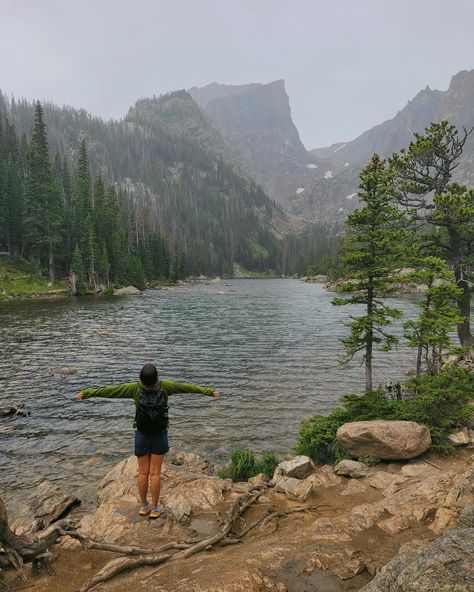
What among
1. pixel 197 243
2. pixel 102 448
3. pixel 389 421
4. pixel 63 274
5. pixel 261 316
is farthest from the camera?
pixel 197 243

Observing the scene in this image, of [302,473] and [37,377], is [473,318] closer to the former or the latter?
[302,473]

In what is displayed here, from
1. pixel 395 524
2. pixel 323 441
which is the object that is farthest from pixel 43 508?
pixel 323 441

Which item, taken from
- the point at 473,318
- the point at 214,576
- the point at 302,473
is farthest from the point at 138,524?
the point at 473,318

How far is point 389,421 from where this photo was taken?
12.9 m

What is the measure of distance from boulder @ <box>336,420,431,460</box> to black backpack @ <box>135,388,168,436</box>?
7.60 metres

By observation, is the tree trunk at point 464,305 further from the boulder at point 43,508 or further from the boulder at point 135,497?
the boulder at point 43,508

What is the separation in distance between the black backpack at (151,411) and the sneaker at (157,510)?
1949 mm

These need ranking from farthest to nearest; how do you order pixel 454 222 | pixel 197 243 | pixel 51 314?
pixel 197 243
pixel 51 314
pixel 454 222

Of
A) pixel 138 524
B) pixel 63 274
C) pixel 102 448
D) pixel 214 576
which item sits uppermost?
pixel 63 274

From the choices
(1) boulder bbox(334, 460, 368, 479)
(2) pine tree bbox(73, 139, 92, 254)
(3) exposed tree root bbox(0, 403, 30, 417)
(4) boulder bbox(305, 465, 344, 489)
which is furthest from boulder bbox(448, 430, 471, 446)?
(2) pine tree bbox(73, 139, 92, 254)

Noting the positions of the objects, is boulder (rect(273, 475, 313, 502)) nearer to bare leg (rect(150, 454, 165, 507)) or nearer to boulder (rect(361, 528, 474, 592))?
bare leg (rect(150, 454, 165, 507))

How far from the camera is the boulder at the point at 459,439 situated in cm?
1248

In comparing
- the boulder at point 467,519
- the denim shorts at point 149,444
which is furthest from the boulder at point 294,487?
the boulder at point 467,519

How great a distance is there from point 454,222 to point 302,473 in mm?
16240
